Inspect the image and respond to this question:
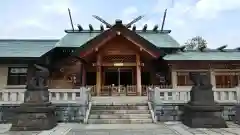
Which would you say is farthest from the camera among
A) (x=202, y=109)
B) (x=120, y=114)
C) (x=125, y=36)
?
(x=125, y=36)

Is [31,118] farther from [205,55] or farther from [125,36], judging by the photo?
[205,55]

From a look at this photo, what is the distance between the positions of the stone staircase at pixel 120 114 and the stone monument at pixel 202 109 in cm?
194

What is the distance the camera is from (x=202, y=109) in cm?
833

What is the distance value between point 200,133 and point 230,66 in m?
11.6

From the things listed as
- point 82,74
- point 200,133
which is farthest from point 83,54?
point 200,133

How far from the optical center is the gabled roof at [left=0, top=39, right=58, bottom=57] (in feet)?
51.3

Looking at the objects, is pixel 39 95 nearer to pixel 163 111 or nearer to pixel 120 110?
pixel 120 110

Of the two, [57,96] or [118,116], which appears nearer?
[118,116]

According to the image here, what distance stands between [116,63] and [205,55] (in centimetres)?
744

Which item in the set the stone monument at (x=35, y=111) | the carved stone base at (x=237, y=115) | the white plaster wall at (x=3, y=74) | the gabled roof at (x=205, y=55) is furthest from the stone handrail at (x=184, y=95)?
the white plaster wall at (x=3, y=74)

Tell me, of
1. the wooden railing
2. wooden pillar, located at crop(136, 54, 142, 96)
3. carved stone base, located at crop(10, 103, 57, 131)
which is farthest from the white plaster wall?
wooden pillar, located at crop(136, 54, 142, 96)

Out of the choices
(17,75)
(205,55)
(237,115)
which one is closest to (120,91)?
(205,55)

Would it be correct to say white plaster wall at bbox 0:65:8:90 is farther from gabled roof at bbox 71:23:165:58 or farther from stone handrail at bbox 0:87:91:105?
stone handrail at bbox 0:87:91:105

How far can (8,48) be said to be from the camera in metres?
16.9
